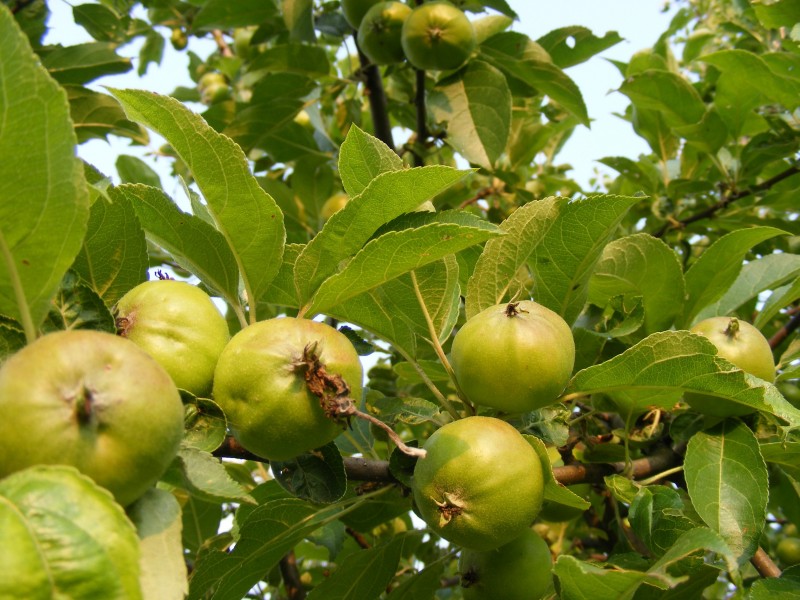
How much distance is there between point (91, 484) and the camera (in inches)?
30.6

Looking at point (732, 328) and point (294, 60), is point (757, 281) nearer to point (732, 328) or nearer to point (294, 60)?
point (732, 328)

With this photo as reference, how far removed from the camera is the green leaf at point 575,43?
3.35 meters

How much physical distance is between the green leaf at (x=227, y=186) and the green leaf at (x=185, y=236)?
0.05 metres

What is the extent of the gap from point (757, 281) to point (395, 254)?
130cm

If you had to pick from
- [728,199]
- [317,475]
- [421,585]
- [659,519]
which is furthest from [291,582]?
[728,199]

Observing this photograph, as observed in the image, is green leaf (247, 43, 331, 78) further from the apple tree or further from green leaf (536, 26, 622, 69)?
the apple tree

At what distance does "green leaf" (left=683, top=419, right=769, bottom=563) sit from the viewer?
142cm

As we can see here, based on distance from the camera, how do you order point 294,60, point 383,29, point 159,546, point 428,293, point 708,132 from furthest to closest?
point 294,60, point 708,132, point 383,29, point 428,293, point 159,546

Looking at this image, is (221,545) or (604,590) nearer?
(604,590)

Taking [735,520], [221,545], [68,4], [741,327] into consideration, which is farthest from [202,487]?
[68,4]

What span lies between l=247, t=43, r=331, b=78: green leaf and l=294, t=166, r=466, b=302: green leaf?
232cm

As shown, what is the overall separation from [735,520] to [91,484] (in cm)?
117

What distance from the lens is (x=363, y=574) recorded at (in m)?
1.79

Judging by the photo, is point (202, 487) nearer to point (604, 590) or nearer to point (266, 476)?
point (604, 590)
